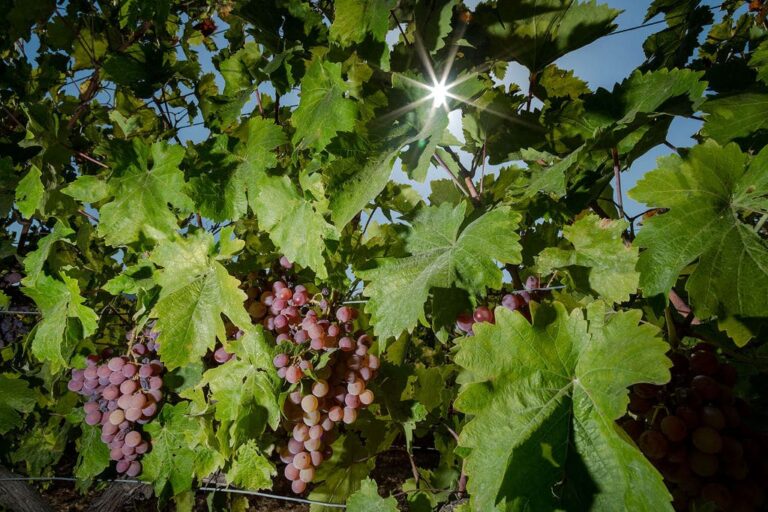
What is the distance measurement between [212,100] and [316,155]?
0.60 meters

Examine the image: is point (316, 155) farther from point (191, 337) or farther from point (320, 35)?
point (191, 337)

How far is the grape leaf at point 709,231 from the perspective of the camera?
898 millimetres

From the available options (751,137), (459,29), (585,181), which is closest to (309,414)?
(585,181)

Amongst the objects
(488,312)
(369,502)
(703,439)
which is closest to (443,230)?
(488,312)

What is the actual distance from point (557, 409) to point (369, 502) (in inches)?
34.2

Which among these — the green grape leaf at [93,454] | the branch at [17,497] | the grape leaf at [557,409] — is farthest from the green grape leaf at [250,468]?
the branch at [17,497]

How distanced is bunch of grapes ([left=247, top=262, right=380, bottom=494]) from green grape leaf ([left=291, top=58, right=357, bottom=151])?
551 mm

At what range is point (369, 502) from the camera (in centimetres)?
151

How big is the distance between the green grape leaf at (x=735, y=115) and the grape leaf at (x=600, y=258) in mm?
379

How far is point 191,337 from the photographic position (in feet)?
4.36

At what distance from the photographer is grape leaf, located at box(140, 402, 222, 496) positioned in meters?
1.72

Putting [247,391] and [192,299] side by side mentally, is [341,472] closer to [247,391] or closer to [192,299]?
[247,391]

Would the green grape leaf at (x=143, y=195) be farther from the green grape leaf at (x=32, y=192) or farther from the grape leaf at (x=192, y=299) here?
the green grape leaf at (x=32, y=192)

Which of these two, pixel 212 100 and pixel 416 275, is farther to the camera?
pixel 212 100
